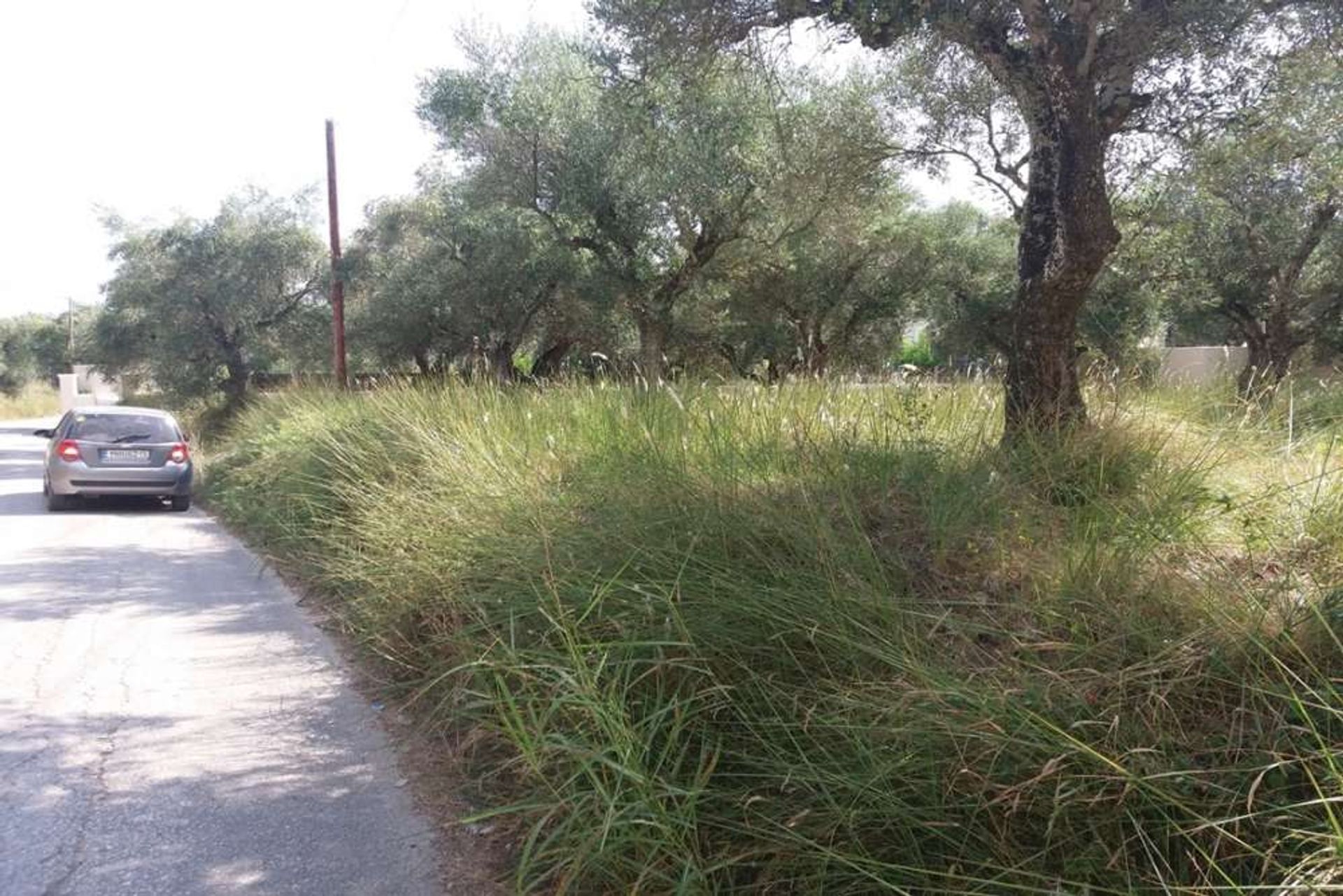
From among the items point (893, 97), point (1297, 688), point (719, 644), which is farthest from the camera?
point (893, 97)

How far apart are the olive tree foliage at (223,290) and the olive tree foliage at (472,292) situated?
2854 millimetres

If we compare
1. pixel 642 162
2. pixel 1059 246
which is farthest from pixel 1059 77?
pixel 642 162

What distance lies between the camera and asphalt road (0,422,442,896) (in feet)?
10.6

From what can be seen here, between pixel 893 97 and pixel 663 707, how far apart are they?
8825 millimetres

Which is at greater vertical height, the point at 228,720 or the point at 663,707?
the point at 663,707

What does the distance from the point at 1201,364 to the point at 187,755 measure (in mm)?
12886

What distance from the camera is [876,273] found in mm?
20031

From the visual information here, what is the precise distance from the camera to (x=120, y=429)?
494 inches

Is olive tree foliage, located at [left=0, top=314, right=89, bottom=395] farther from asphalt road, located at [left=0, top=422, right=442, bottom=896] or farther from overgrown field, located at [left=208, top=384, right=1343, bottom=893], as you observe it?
overgrown field, located at [left=208, top=384, right=1343, bottom=893]

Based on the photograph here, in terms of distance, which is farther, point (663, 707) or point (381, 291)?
point (381, 291)

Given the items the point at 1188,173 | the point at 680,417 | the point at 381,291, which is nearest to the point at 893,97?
the point at 1188,173

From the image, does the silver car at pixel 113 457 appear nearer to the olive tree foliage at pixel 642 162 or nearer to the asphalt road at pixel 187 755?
the asphalt road at pixel 187 755

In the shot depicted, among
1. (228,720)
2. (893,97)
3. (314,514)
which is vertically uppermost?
(893,97)

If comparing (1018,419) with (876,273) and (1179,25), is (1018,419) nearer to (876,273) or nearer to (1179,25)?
(1179,25)
